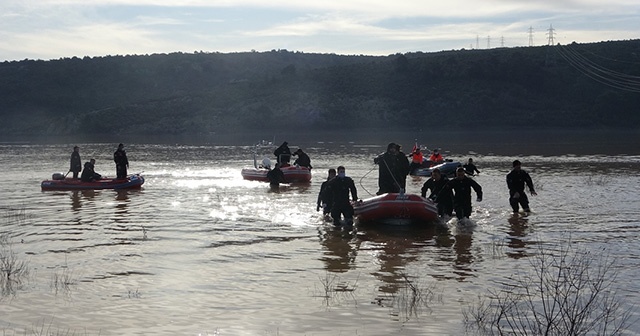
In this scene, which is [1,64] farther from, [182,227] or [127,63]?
[182,227]

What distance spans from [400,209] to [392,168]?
174cm

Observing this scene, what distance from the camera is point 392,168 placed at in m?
19.1

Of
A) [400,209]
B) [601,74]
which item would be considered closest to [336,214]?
[400,209]

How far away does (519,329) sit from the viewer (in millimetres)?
9227

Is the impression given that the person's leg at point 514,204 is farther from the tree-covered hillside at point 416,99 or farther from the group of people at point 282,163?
the tree-covered hillside at point 416,99

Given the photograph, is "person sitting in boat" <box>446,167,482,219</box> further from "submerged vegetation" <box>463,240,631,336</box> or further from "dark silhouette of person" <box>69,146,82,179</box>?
"dark silhouette of person" <box>69,146,82,179</box>

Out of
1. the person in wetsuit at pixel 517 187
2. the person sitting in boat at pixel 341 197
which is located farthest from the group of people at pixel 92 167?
the person in wetsuit at pixel 517 187

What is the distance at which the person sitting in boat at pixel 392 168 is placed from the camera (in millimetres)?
19047

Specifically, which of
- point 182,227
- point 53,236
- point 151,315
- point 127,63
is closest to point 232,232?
point 182,227

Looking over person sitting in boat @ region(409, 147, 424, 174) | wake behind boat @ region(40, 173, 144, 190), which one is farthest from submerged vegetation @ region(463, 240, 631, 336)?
person sitting in boat @ region(409, 147, 424, 174)

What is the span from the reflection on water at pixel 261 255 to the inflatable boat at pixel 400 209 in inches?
10.6

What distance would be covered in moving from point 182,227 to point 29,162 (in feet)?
107

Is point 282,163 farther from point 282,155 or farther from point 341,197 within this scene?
point 341,197

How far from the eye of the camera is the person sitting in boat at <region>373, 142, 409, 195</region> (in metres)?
19.0
